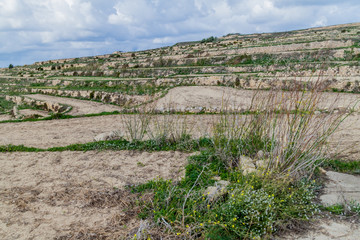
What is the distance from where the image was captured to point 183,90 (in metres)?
17.7

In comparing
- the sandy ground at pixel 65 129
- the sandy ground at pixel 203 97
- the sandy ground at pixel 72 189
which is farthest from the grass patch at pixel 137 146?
the sandy ground at pixel 203 97

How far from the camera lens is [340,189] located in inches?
178

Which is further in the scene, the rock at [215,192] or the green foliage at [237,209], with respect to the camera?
the rock at [215,192]

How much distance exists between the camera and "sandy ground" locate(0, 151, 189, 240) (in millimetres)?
4199

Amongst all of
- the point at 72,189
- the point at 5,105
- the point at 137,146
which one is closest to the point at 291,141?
the point at 137,146

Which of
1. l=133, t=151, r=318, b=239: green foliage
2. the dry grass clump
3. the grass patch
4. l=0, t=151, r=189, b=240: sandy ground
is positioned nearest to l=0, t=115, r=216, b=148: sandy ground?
the grass patch

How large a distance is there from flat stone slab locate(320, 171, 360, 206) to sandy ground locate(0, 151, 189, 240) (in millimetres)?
2835

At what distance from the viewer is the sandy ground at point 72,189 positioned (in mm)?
4199

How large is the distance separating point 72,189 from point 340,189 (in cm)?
523

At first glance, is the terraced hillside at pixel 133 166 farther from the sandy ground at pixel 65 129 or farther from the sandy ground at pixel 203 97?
the sandy ground at pixel 203 97

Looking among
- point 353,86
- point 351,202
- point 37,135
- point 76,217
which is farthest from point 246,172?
point 353,86

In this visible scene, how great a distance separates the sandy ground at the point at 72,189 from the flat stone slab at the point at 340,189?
2835 mm

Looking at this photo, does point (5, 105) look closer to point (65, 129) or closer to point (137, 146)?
point (65, 129)

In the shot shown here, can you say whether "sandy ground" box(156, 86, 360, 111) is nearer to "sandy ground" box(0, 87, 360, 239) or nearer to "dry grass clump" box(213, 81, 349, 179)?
"sandy ground" box(0, 87, 360, 239)
